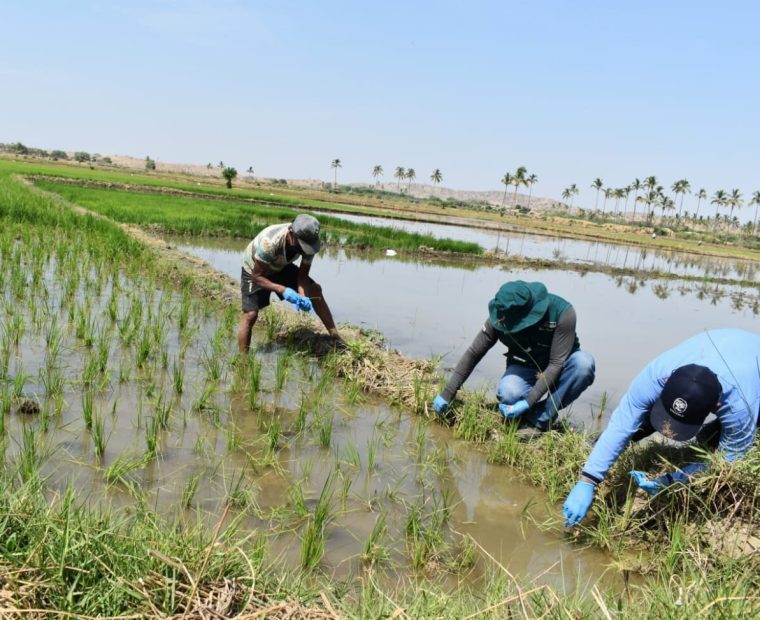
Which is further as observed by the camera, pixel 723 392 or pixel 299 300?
pixel 299 300

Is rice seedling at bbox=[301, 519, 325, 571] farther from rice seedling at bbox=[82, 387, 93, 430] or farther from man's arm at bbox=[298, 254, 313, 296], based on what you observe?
man's arm at bbox=[298, 254, 313, 296]

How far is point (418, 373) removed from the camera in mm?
4113

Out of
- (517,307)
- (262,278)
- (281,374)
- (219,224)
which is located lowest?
(281,374)

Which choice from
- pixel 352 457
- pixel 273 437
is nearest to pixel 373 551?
pixel 352 457

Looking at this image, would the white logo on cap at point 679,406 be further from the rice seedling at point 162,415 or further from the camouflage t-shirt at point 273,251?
the camouflage t-shirt at point 273,251

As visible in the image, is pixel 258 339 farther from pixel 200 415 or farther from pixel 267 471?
pixel 267 471

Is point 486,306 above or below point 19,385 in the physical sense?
below

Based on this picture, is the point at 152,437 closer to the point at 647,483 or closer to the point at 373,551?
the point at 373,551

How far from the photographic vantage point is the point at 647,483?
93.4 inches

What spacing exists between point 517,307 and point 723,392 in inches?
45.4

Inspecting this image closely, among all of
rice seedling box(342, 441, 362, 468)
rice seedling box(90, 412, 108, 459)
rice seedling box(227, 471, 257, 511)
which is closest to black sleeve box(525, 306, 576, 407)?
rice seedling box(342, 441, 362, 468)

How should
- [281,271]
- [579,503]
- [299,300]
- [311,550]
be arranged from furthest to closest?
[281,271] → [299,300] → [579,503] → [311,550]

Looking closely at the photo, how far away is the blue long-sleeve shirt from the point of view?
218cm

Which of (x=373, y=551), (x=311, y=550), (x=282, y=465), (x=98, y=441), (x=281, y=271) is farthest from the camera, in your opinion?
(x=281, y=271)
